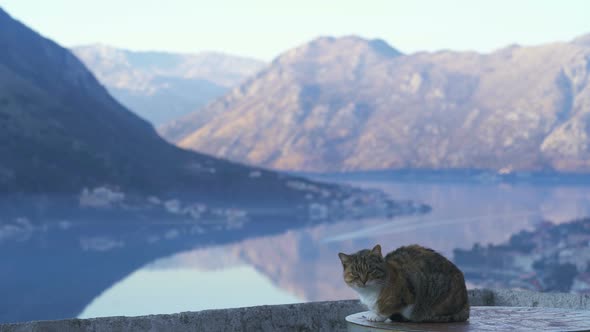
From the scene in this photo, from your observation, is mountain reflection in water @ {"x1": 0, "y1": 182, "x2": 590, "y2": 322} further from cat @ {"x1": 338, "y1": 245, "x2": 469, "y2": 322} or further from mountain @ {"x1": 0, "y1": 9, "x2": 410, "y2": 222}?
cat @ {"x1": 338, "y1": 245, "x2": 469, "y2": 322}

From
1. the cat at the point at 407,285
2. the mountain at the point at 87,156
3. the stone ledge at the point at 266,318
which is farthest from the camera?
the mountain at the point at 87,156

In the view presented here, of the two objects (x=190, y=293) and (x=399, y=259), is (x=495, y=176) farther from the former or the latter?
(x=399, y=259)

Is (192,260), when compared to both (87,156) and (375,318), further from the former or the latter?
(375,318)

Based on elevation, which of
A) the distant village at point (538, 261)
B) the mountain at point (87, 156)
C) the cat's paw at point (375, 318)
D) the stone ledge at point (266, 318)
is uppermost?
the mountain at point (87, 156)

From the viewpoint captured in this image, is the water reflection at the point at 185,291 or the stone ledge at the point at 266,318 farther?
the water reflection at the point at 185,291

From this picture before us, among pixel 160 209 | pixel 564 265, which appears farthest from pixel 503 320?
pixel 160 209

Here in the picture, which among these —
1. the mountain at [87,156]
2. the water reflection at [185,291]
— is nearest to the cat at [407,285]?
the water reflection at [185,291]

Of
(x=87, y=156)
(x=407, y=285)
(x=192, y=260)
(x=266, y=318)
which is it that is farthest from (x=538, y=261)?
(x=407, y=285)

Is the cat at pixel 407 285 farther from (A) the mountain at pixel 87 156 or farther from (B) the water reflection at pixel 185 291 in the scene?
(A) the mountain at pixel 87 156
